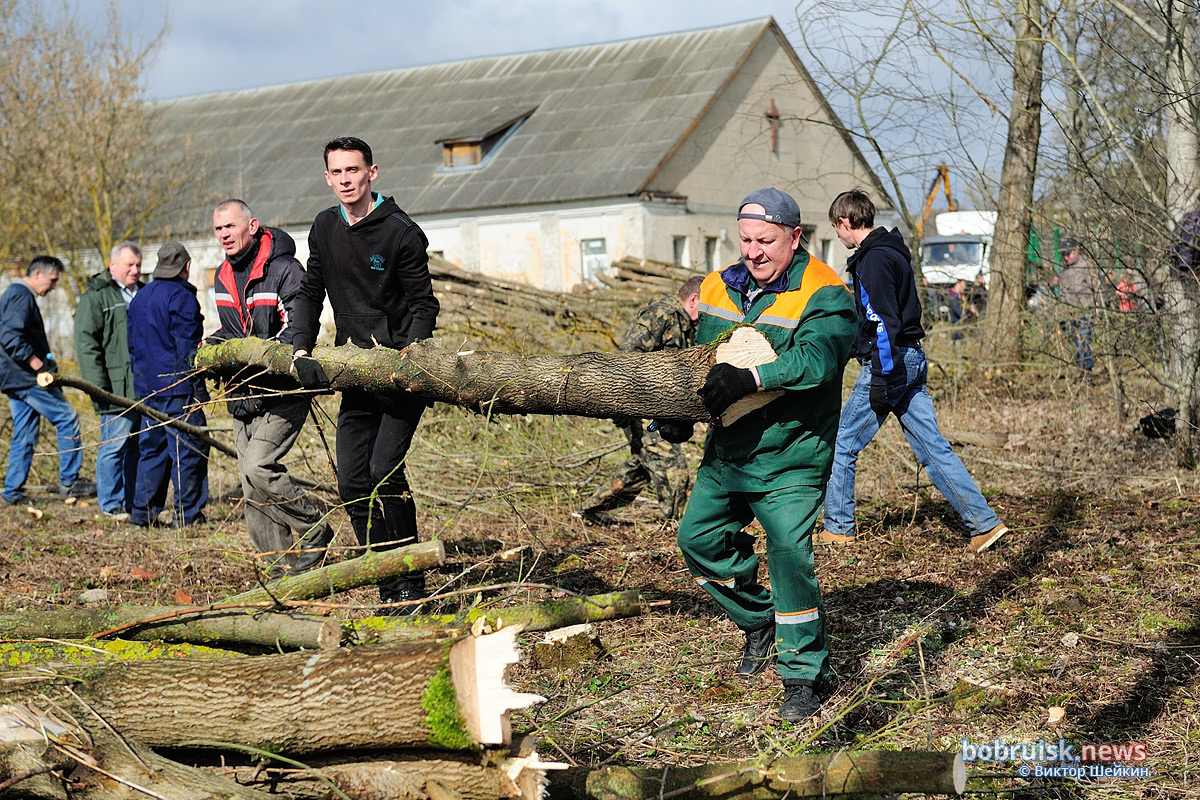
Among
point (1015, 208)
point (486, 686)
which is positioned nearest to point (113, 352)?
point (486, 686)

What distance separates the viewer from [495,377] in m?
4.51

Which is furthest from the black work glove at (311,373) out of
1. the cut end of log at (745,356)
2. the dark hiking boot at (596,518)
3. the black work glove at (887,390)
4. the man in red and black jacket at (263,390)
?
the black work glove at (887,390)

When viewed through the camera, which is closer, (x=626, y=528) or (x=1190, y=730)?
(x=1190, y=730)

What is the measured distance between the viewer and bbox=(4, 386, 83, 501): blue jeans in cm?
962

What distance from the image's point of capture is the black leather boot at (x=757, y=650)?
14.6 feet

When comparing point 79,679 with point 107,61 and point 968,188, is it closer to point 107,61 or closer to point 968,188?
point 968,188


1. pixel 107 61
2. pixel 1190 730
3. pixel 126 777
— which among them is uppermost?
pixel 107 61

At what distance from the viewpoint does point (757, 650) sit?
448 cm

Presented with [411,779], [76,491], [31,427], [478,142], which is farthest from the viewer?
[478,142]

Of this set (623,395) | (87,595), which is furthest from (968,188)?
(87,595)

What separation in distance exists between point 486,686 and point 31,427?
847 centimetres

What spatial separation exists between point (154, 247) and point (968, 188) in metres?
22.5

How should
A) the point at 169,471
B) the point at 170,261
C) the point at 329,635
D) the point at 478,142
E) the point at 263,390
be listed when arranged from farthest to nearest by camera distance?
the point at 478,142
the point at 169,471
the point at 170,261
the point at 263,390
the point at 329,635

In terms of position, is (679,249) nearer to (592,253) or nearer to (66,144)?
(592,253)
